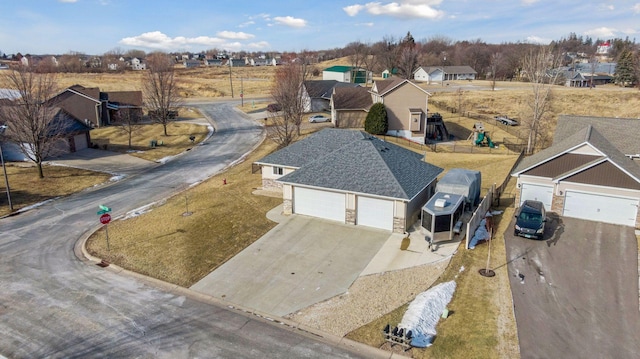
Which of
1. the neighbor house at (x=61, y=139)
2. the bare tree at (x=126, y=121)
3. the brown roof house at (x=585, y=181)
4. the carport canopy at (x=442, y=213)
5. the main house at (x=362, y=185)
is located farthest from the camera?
the bare tree at (x=126, y=121)

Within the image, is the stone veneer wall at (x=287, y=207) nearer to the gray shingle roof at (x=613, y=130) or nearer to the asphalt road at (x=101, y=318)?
the asphalt road at (x=101, y=318)

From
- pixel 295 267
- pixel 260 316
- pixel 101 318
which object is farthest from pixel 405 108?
pixel 101 318

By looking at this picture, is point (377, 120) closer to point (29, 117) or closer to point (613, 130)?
point (613, 130)

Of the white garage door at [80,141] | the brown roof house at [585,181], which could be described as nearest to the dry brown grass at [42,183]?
the white garage door at [80,141]

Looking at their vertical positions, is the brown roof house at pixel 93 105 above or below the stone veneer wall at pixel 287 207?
above

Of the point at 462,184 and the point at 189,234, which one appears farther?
the point at 462,184
